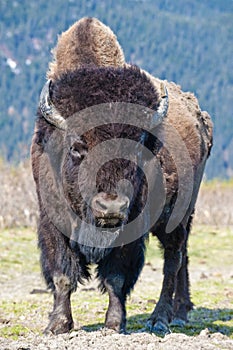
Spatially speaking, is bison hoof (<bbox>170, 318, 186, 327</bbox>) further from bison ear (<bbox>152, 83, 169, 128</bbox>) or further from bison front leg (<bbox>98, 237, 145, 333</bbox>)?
bison ear (<bbox>152, 83, 169, 128</bbox>)

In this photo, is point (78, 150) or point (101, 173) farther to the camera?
point (78, 150)

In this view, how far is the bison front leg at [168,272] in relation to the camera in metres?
8.70

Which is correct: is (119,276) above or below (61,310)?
above

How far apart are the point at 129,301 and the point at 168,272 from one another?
164 cm

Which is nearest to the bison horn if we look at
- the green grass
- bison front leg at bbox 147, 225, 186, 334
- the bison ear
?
the bison ear

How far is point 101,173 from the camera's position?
22.1 ft

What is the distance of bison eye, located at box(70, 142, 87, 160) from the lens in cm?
716

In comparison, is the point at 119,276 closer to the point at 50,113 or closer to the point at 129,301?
the point at 50,113

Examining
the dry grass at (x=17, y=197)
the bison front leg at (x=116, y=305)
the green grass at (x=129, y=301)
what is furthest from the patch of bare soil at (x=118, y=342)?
the dry grass at (x=17, y=197)

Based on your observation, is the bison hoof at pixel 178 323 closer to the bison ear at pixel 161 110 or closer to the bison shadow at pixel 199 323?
the bison shadow at pixel 199 323

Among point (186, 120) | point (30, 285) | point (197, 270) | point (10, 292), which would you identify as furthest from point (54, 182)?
point (197, 270)

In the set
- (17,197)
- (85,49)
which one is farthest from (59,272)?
(17,197)

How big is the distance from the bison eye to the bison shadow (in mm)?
1989

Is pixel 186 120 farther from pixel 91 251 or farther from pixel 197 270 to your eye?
pixel 197 270
